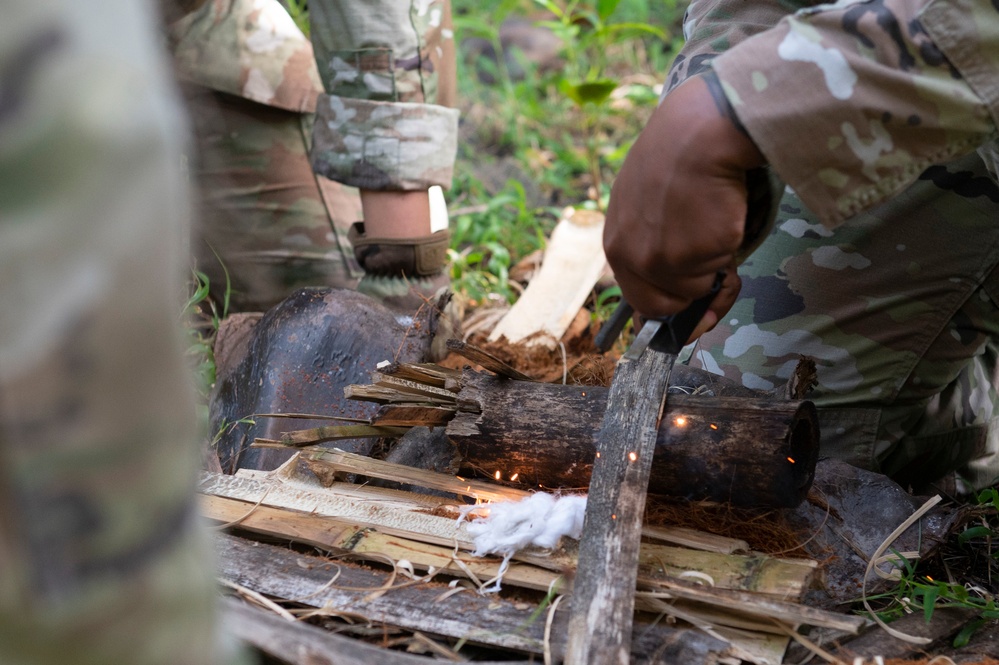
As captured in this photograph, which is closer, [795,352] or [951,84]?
[951,84]

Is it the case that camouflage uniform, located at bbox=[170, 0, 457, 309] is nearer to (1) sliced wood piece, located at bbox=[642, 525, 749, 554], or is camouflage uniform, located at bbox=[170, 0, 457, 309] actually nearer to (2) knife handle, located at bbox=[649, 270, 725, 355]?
(2) knife handle, located at bbox=[649, 270, 725, 355]

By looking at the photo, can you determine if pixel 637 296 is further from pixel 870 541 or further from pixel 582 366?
pixel 582 366

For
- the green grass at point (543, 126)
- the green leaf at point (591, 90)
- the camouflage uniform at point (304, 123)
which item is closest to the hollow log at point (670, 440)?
the camouflage uniform at point (304, 123)

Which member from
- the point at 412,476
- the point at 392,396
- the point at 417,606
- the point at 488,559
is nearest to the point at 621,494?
the point at 488,559

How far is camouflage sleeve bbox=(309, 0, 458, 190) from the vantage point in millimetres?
2992

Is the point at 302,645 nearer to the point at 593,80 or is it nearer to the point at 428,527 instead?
the point at 428,527

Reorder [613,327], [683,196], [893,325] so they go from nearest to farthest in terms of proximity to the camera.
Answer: [683,196] < [613,327] < [893,325]

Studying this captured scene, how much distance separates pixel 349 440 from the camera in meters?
2.30

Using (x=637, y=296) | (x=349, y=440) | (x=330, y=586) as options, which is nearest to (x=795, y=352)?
(x=637, y=296)

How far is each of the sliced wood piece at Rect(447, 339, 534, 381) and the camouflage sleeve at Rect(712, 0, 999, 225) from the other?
793mm

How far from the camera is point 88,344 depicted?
73 cm

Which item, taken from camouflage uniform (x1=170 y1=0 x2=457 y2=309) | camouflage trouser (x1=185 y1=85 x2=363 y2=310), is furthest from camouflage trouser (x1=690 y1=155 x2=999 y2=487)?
camouflage trouser (x1=185 y1=85 x2=363 y2=310)

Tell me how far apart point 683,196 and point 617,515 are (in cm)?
60

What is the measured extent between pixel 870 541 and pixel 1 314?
1.77m
